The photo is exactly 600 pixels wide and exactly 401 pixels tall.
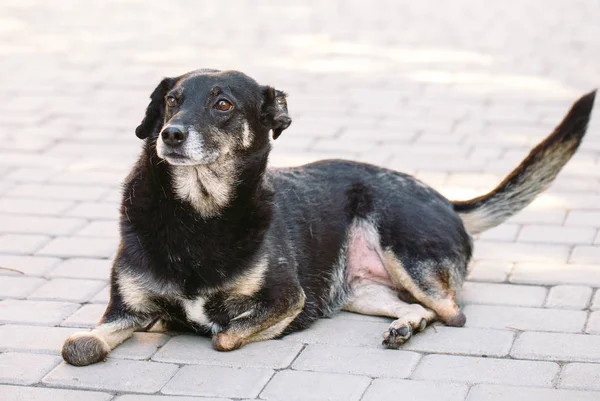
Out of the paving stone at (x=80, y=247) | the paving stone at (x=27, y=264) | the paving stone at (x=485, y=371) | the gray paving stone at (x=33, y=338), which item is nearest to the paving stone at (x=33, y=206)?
the paving stone at (x=80, y=247)

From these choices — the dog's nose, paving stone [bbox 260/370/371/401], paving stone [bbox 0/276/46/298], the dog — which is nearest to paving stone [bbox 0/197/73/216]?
paving stone [bbox 0/276/46/298]

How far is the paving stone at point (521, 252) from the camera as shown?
5438mm

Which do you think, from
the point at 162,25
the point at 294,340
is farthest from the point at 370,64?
the point at 294,340

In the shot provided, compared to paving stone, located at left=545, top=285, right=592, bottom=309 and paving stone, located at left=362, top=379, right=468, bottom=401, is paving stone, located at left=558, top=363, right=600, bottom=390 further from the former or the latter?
paving stone, located at left=545, top=285, right=592, bottom=309

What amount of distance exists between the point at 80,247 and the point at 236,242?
1.45 m

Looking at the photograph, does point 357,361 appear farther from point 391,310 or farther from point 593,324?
point 593,324

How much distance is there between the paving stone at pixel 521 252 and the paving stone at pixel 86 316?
192 centimetres

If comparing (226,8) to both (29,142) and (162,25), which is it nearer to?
(162,25)

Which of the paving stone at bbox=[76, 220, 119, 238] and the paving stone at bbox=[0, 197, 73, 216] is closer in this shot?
the paving stone at bbox=[76, 220, 119, 238]

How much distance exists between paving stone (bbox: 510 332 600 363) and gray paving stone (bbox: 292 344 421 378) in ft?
1.45

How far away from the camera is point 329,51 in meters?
10.4

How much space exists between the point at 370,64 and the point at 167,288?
5789mm

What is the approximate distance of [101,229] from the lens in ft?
19.2

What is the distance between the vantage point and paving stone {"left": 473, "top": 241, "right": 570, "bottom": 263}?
214 inches
